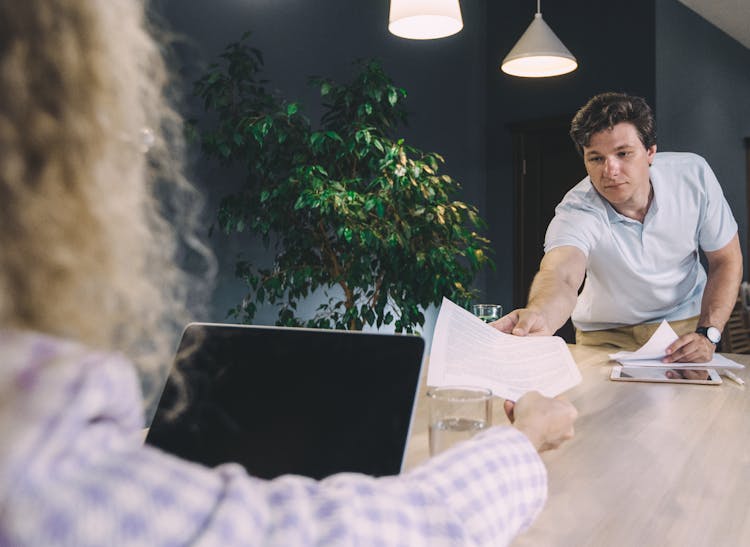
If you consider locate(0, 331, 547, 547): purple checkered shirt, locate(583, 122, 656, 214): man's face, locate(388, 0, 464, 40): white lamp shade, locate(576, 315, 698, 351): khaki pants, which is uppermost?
locate(388, 0, 464, 40): white lamp shade

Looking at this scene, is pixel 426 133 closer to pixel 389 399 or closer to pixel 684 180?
pixel 684 180

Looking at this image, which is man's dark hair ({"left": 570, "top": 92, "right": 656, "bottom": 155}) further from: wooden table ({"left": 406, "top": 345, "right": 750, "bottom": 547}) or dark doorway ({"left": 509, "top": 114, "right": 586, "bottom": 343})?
dark doorway ({"left": 509, "top": 114, "right": 586, "bottom": 343})

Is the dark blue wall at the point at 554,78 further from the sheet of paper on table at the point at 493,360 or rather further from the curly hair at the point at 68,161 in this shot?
the curly hair at the point at 68,161

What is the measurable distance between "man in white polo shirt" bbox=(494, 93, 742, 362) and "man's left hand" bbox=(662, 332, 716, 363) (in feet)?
1.40

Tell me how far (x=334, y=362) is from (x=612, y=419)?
68cm

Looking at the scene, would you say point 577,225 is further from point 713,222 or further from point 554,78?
point 554,78

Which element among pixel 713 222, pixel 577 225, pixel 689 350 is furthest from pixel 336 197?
pixel 689 350

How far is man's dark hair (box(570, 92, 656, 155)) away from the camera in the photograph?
2.17 meters

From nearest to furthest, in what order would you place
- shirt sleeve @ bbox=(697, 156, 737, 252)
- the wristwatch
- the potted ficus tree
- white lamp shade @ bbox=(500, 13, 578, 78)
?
1. the wristwatch
2. shirt sleeve @ bbox=(697, 156, 737, 252)
3. the potted ficus tree
4. white lamp shade @ bbox=(500, 13, 578, 78)

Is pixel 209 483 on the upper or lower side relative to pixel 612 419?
upper

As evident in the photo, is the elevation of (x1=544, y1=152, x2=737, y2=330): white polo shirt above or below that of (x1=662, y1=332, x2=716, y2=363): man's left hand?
above

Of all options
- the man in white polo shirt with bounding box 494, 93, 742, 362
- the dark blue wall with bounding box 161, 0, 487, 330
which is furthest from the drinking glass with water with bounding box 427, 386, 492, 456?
the dark blue wall with bounding box 161, 0, 487, 330

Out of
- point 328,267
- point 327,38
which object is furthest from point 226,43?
point 328,267

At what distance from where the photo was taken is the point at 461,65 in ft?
16.7
